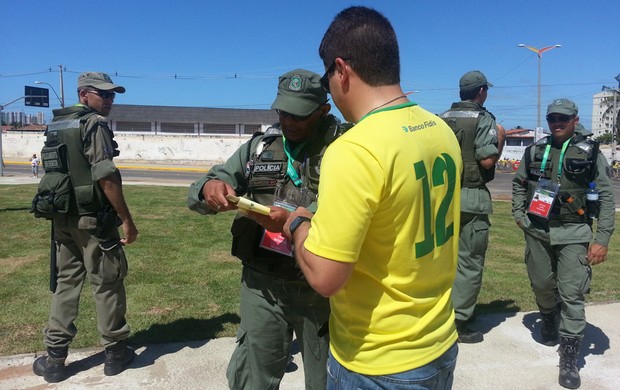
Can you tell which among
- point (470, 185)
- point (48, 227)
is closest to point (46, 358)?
point (470, 185)

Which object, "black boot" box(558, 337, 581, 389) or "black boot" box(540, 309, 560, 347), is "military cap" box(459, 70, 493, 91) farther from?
"black boot" box(558, 337, 581, 389)

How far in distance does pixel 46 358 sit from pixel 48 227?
617cm

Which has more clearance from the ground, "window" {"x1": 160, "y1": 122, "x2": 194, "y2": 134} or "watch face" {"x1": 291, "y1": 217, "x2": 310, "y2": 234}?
"window" {"x1": 160, "y1": 122, "x2": 194, "y2": 134}

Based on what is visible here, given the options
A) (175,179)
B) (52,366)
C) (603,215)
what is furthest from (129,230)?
(175,179)

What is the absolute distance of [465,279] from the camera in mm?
4473

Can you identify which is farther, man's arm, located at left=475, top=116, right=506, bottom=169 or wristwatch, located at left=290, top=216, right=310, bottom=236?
man's arm, located at left=475, top=116, right=506, bottom=169

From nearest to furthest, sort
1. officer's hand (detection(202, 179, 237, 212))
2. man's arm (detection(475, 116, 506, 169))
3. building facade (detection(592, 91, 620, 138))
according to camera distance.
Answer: officer's hand (detection(202, 179, 237, 212)) → man's arm (detection(475, 116, 506, 169)) → building facade (detection(592, 91, 620, 138))

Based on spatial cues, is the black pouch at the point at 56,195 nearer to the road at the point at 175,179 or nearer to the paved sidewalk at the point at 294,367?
the paved sidewalk at the point at 294,367

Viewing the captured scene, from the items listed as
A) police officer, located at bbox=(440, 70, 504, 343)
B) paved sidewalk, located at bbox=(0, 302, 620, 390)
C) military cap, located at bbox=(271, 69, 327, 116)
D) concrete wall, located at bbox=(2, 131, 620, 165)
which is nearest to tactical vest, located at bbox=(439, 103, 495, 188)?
police officer, located at bbox=(440, 70, 504, 343)

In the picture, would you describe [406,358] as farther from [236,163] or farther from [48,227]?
[48,227]

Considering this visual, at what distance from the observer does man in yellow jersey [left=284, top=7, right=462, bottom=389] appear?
1399 millimetres

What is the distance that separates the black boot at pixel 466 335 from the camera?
14.4 ft

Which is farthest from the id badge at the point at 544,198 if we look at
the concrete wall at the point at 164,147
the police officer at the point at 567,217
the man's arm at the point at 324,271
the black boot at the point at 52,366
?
the concrete wall at the point at 164,147

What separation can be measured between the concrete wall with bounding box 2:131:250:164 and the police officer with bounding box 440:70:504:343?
118 feet
